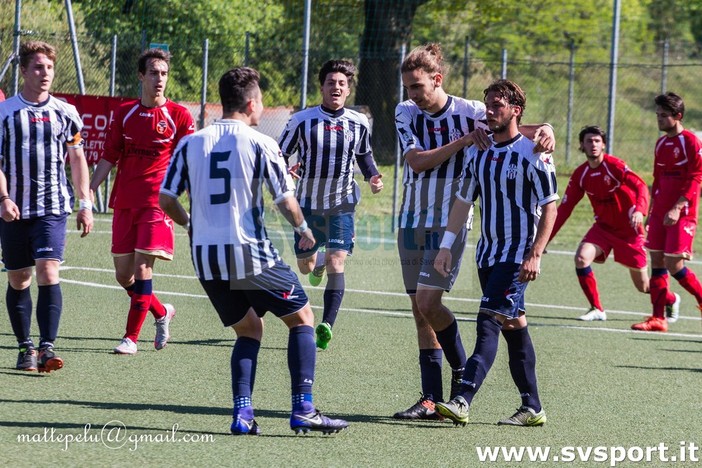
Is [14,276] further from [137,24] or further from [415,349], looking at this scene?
[137,24]

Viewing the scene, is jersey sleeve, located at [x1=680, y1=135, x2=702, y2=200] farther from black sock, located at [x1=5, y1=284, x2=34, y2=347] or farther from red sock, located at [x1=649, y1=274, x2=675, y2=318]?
→ black sock, located at [x1=5, y1=284, x2=34, y2=347]

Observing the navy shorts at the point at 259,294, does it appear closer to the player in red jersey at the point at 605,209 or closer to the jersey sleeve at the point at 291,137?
the jersey sleeve at the point at 291,137

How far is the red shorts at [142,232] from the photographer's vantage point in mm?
8000

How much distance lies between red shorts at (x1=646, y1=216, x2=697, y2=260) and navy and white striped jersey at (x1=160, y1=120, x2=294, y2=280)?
5.86 metres

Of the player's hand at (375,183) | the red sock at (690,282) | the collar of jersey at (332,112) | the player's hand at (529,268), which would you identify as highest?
the collar of jersey at (332,112)

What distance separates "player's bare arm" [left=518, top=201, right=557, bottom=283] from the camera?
5.96 metres

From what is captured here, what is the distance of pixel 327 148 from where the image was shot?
28.9 ft

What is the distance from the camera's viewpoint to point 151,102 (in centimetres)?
794

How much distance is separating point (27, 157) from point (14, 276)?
2.69 feet

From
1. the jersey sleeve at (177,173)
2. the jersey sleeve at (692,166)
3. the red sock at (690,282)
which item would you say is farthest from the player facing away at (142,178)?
the red sock at (690,282)

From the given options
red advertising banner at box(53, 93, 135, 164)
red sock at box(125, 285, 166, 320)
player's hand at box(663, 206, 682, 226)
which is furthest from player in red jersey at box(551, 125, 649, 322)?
red advertising banner at box(53, 93, 135, 164)

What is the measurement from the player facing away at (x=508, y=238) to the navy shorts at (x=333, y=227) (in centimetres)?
253

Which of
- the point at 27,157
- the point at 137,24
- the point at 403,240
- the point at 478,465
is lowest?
the point at 478,465

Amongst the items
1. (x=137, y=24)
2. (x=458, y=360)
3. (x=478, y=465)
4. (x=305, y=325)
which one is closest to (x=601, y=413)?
(x=458, y=360)
